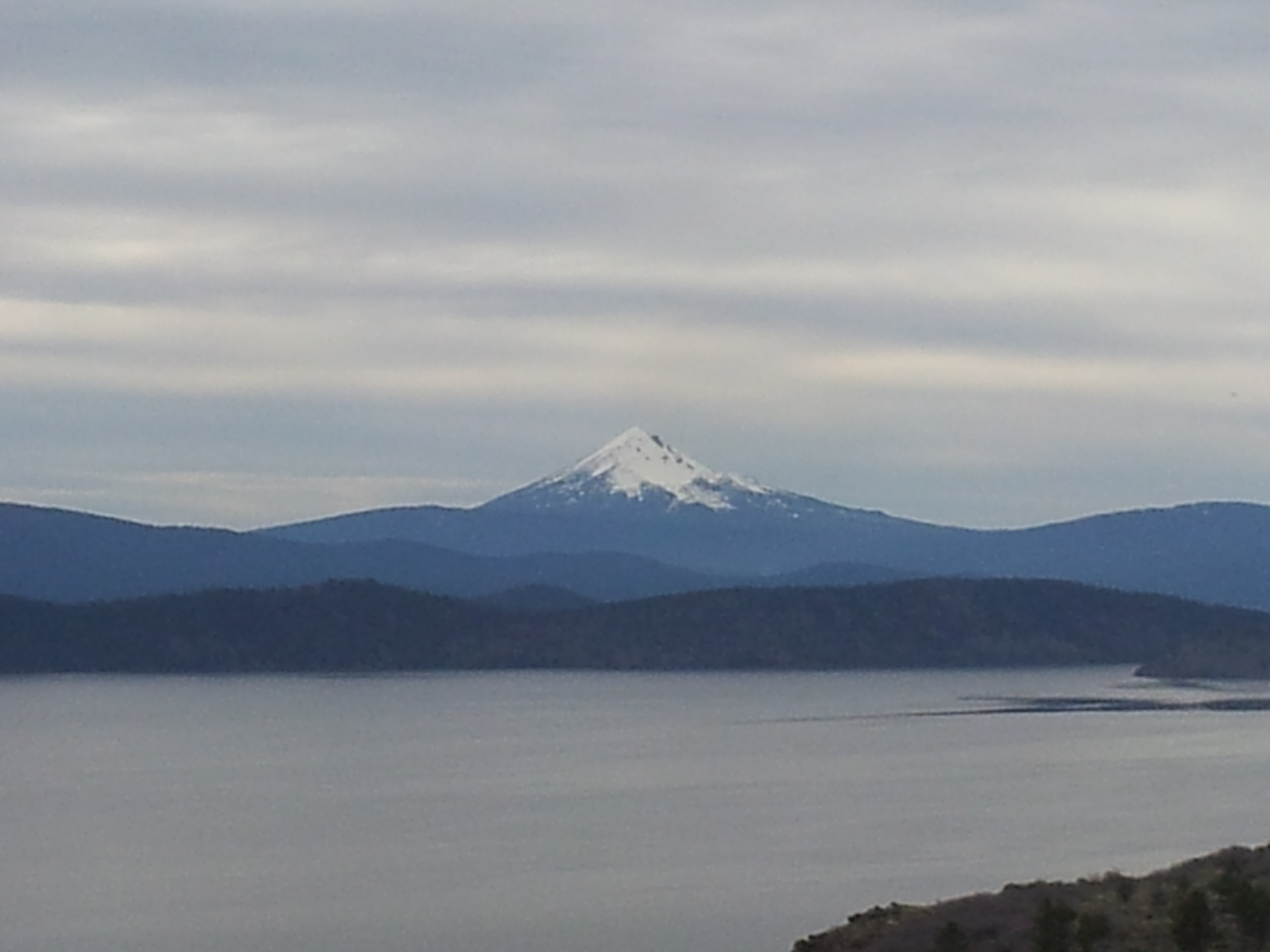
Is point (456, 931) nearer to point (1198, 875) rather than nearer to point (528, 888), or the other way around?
point (528, 888)

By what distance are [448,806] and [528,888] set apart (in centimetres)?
2146

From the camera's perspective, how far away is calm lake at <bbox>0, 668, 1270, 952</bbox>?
47.3 meters

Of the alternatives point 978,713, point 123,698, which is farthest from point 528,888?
point 123,698

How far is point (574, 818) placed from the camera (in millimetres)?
67125

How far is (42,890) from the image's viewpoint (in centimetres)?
5312

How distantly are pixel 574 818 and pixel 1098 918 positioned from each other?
3418cm

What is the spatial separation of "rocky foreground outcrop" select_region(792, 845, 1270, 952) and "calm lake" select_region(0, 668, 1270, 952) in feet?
14.4

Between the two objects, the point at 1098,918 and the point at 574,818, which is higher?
the point at 1098,918

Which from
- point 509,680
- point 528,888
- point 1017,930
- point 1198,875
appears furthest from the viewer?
point 509,680

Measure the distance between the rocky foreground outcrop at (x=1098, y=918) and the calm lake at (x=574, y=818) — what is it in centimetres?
440

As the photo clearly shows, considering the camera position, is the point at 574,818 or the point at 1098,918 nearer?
the point at 1098,918

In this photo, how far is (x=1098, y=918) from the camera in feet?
112

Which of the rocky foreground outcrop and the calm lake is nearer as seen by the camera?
the rocky foreground outcrop

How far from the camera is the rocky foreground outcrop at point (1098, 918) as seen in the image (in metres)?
32.6
